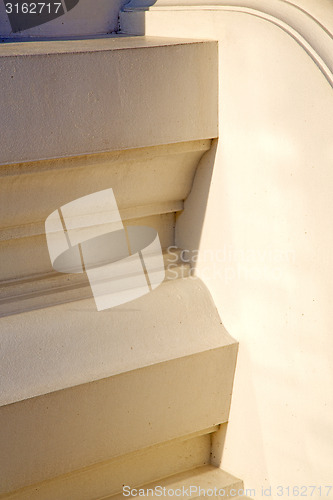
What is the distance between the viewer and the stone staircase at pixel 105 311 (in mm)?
1105

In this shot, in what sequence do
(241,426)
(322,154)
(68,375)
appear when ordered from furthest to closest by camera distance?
(241,426)
(68,375)
(322,154)

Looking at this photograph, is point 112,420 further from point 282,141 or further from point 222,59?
point 222,59

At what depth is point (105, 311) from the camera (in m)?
1.26

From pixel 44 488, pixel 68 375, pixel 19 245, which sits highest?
pixel 19 245

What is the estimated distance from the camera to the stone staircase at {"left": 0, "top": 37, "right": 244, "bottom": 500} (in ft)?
3.63

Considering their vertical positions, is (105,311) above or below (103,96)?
below

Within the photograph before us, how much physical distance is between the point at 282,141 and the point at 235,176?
156 millimetres

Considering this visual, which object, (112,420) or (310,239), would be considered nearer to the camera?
(310,239)

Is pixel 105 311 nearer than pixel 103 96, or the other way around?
pixel 103 96

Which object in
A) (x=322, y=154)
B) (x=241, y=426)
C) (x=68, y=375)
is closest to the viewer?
(x=322, y=154)

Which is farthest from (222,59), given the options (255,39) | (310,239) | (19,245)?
(19,245)

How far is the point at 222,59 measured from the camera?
47.8 inches

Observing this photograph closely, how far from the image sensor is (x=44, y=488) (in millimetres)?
1210

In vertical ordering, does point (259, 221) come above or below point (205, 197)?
below
